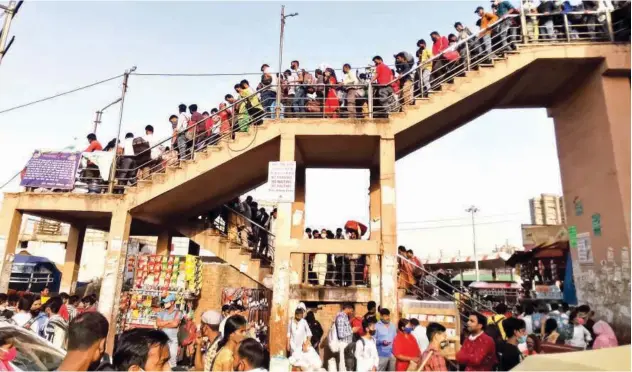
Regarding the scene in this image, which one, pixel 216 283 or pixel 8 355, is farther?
pixel 216 283

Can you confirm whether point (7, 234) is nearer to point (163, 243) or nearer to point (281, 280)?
point (163, 243)

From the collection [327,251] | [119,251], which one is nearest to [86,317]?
[327,251]

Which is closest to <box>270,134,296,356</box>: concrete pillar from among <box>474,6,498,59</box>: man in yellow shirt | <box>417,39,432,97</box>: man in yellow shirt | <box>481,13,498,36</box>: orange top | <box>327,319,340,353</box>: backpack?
<box>327,319,340,353</box>: backpack

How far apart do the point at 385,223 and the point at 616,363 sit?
6.57 meters

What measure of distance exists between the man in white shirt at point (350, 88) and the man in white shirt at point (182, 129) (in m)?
4.43

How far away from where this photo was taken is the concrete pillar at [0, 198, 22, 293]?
10016mm

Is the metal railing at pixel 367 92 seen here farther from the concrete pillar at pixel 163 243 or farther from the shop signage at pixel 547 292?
the shop signage at pixel 547 292

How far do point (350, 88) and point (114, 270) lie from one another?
768cm

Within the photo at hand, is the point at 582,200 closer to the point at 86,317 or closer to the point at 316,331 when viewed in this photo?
the point at 316,331

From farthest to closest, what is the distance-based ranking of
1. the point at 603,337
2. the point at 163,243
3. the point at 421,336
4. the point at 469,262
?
the point at 469,262
the point at 163,243
the point at 603,337
the point at 421,336

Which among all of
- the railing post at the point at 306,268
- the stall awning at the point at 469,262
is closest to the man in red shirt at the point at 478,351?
the railing post at the point at 306,268

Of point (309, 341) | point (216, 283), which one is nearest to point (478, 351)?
point (309, 341)

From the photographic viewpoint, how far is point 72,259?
521 inches

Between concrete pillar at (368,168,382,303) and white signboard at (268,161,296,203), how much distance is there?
93.9 inches
